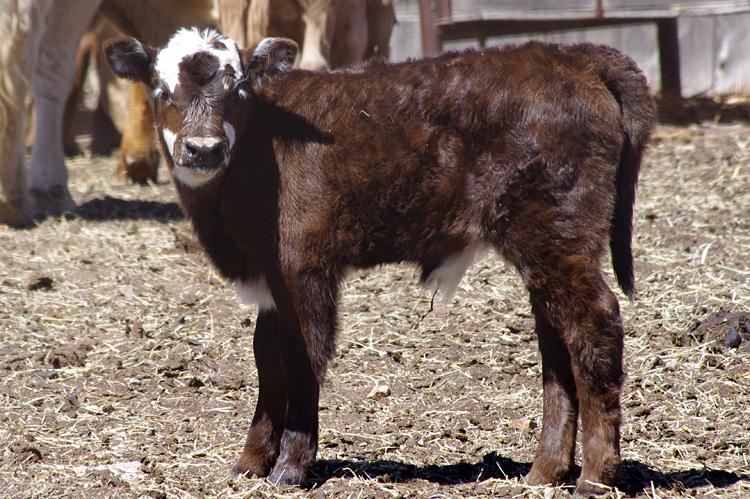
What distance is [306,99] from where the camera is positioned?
3.46m

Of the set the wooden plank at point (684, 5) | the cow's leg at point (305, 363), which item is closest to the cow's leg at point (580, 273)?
the cow's leg at point (305, 363)

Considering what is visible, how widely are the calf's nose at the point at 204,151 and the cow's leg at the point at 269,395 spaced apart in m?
0.73

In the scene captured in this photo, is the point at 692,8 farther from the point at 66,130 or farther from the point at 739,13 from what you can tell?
the point at 66,130

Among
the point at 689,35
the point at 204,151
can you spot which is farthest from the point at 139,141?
the point at 689,35

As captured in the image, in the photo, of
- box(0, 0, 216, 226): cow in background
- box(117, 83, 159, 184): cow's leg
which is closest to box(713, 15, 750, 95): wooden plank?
box(0, 0, 216, 226): cow in background

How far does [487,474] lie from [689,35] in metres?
8.53

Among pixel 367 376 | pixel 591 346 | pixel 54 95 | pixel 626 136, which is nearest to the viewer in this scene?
pixel 591 346

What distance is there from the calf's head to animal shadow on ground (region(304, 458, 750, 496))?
132 centimetres

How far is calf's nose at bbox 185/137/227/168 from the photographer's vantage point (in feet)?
10.3

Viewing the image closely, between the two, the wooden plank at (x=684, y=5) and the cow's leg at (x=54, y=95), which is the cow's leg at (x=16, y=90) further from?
the wooden plank at (x=684, y=5)

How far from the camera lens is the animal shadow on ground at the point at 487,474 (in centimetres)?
330

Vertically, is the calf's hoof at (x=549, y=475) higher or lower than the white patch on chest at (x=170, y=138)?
lower

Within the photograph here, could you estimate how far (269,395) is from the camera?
356 centimetres

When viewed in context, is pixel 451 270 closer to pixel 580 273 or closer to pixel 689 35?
pixel 580 273
